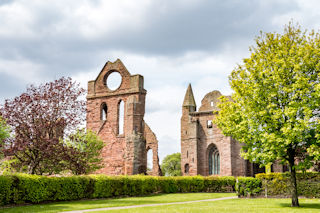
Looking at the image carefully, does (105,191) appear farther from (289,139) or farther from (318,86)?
(318,86)

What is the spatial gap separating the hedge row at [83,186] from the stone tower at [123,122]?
4.37m

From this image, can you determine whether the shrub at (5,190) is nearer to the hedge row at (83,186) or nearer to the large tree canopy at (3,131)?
the hedge row at (83,186)

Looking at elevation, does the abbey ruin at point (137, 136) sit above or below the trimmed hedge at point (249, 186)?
above

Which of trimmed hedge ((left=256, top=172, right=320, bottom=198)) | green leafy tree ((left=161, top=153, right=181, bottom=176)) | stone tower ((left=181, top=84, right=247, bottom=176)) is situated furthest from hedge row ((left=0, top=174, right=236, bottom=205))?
green leafy tree ((left=161, top=153, right=181, bottom=176))

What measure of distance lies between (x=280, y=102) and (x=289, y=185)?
8.16 metres

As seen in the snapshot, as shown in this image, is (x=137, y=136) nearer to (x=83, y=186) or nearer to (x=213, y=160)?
(x=83, y=186)

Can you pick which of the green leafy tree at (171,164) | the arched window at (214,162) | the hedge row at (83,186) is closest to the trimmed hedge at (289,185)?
the hedge row at (83,186)

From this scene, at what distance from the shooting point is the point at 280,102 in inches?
593

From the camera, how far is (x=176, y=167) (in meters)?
78.2

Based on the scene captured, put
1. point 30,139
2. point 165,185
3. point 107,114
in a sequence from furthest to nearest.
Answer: point 107,114 → point 165,185 → point 30,139

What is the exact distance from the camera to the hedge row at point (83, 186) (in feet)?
50.6

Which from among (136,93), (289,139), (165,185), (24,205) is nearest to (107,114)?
(136,93)

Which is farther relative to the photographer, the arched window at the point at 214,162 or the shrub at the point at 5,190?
the arched window at the point at 214,162

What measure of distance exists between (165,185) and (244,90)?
13418 mm
